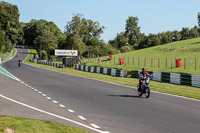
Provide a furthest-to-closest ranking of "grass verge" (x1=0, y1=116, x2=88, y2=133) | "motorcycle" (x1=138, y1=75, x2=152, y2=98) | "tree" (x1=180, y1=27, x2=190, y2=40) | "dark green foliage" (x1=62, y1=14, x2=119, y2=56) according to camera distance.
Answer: "tree" (x1=180, y1=27, x2=190, y2=40) → "dark green foliage" (x1=62, y1=14, x2=119, y2=56) → "motorcycle" (x1=138, y1=75, x2=152, y2=98) → "grass verge" (x1=0, y1=116, x2=88, y2=133)

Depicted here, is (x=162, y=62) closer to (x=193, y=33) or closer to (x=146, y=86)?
(x=146, y=86)

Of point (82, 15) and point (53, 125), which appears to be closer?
point (53, 125)

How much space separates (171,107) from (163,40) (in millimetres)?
135585

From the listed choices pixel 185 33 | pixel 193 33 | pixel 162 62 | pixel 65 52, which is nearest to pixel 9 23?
pixel 185 33

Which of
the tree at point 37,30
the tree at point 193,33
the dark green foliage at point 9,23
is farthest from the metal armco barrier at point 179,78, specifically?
the tree at point 37,30

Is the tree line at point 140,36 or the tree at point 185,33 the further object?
the tree at point 185,33

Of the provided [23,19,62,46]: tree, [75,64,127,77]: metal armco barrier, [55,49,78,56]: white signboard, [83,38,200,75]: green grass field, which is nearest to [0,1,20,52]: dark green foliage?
[23,19,62,46]: tree

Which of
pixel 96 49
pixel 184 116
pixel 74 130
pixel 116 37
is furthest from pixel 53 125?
pixel 116 37

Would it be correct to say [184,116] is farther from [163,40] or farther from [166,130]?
[163,40]

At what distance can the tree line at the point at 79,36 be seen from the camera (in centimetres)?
11181

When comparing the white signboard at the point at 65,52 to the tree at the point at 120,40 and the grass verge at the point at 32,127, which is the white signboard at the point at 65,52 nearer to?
the grass verge at the point at 32,127

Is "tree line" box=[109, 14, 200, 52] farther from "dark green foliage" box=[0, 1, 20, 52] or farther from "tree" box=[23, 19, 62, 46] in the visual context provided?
"dark green foliage" box=[0, 1, 20, 52]

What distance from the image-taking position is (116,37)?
16850 centimetres

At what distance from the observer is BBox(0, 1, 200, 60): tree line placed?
112m
